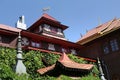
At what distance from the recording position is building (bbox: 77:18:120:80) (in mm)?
29703

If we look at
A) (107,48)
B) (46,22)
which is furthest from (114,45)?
(46,22)

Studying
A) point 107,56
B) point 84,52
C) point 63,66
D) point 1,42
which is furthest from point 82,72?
point 84,52

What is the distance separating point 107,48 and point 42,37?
8.84 m

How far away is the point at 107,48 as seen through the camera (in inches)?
A: 1238

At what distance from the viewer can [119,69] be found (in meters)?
28.9

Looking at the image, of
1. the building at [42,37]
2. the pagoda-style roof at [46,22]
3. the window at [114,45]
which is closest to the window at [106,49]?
the window at [114,45]

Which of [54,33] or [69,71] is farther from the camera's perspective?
[54,33]

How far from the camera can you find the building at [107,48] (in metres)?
29.7

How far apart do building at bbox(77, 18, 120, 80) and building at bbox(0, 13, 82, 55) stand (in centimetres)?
164

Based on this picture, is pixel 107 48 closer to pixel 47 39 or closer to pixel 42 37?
pixel 47 39

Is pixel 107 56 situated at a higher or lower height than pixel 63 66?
higher

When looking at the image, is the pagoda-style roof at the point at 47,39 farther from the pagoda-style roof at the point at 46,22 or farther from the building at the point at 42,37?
the pagoda-style roof at the point at 46,22

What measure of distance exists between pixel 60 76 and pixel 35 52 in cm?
771

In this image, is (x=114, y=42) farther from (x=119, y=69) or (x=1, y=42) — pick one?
(x=1, y=42)
